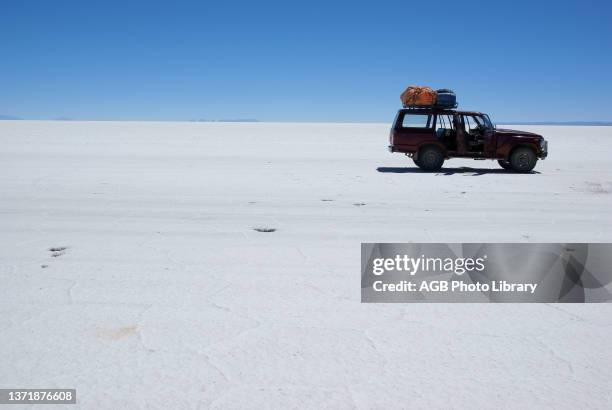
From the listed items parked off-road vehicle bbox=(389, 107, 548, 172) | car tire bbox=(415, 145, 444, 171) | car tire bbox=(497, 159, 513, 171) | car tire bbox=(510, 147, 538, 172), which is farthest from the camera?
car tire bbox=(497, 159, 513, 171)

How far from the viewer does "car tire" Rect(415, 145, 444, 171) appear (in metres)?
14.0

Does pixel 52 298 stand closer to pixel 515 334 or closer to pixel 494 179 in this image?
pixel 515 334

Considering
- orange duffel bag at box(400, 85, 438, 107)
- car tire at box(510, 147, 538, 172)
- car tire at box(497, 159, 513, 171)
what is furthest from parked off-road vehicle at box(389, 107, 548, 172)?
car tire at box(497, 159, 513, 171)

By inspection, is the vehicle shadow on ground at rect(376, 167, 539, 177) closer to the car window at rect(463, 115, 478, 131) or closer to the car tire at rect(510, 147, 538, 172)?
the car tire at rect(510, 147, 538, 172)

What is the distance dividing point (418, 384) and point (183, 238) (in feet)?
12.9

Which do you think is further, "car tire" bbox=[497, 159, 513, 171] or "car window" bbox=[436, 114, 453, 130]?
"car tire" bbox=[497, 159, 513, 171]

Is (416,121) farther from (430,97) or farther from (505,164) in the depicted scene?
(505,164)

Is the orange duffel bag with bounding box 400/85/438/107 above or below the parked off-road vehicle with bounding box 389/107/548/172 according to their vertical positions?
above

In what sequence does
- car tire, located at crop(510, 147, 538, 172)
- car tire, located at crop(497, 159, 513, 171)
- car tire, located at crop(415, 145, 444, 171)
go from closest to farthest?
car tire, located at crop(510, 147, 538, 172) < car tire, located at crop(415, 145, 444, 171) < car tire, located at crop(497, 159, 513, 171)

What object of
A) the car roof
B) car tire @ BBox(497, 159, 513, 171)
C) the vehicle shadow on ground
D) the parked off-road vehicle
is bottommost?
the vehicle shadow on ground

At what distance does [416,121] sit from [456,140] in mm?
1323

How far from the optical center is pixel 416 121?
14078 mm

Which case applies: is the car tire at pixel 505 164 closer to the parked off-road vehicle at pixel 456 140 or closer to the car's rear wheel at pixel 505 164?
the car's rear wheel at pixel 505 164

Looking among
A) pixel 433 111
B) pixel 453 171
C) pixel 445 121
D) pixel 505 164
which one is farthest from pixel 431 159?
pixel 505 164
